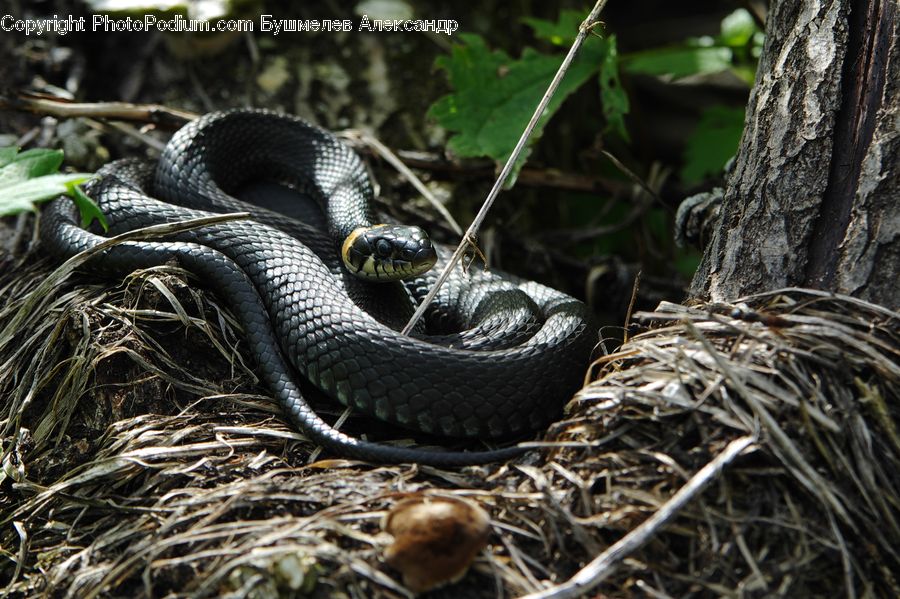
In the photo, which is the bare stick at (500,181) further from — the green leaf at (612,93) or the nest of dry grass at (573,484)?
the green leaf at (612,93)

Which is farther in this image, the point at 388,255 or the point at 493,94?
the point at 493,94

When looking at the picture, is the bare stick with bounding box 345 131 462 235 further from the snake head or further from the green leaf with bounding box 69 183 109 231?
the green leaf with bounding box 69 183 109 231

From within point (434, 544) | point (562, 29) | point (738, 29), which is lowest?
point (434, 544)

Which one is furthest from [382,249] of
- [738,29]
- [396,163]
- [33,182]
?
[738,29]

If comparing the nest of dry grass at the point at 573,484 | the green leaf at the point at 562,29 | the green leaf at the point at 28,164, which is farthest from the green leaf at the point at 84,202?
the green leaf at the point at 562,29

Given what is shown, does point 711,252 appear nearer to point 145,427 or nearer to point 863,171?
point 863,171

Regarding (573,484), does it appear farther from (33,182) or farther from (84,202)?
(33,182)

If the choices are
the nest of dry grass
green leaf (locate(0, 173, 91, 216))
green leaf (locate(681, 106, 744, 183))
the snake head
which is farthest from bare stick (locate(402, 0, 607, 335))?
green leaf (locate(681, 106, 744, 183))
